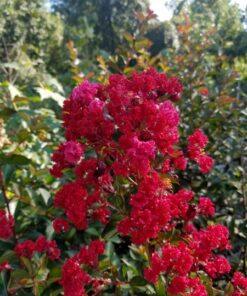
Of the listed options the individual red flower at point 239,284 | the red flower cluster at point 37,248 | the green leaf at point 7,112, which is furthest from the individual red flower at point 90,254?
the green leaf at point 7,112

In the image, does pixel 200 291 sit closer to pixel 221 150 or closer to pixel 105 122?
pixel 105 122

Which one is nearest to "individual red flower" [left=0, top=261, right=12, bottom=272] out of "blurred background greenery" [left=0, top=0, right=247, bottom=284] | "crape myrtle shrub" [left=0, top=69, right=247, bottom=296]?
"crape myrtle shrub" [left=0, top=69, right=247, bottom=296]

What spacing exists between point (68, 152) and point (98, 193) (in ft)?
0.52

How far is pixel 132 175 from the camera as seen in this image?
148 cm

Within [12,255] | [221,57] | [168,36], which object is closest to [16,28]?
[168,36]

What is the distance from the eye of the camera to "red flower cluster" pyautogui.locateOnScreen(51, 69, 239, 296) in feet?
4.46

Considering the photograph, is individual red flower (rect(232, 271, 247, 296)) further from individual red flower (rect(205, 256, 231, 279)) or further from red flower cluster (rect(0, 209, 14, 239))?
red flower cluster (rect(0, 209, 14, 239))

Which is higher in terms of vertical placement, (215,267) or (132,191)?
(132,191)

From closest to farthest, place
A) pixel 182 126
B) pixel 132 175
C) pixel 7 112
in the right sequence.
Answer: pixel 132 175
pixel 7 112
pixel 182 126

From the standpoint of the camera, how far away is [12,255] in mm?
1615

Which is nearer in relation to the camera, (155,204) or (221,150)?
(155,204)

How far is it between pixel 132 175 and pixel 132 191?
6 centimetres

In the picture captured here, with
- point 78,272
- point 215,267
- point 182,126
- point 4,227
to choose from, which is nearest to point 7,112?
point 4,227

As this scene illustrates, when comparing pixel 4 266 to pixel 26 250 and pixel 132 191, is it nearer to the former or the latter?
pixel 26 250
